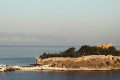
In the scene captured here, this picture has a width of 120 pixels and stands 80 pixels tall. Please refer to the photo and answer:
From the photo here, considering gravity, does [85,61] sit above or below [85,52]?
below

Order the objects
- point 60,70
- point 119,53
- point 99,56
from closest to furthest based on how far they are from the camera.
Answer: point 60,70 < point 99,56 < point 119,53

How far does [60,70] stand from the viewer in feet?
240

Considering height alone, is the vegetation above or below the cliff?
above

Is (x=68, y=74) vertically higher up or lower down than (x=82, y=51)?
lower down

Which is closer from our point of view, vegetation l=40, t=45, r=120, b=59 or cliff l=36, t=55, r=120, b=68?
cliff l=36, t=55, r=120, b=68

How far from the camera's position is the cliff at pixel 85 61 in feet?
250

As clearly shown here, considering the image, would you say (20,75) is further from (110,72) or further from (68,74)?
(110,72)

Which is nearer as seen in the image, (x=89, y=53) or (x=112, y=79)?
(x=112, y=79)

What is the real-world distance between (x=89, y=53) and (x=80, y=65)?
696 centimetres

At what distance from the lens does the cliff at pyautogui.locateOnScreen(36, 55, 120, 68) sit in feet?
250

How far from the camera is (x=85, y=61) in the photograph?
Answer: 252ft

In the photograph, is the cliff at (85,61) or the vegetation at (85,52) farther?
the vegetation at (85,52)

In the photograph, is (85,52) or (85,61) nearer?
(85,61)

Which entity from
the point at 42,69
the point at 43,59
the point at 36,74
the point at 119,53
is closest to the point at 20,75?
the point at 36,74
